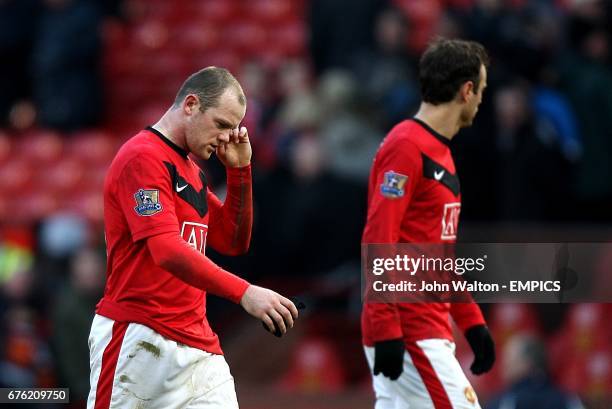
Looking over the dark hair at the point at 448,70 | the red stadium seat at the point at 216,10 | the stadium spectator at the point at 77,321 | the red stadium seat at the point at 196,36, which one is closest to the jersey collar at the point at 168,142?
the dark hair at the point at 448,70

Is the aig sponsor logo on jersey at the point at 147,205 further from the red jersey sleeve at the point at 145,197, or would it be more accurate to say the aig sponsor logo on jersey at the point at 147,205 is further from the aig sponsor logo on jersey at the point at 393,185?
the aig sponsor logo on jersey at the point at 393,185

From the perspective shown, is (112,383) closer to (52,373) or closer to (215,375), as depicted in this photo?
(215,375)

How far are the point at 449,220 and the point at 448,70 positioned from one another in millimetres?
691

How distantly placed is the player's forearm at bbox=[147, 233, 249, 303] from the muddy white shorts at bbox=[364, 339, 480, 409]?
1132 millimetres

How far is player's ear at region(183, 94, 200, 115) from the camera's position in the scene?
5.30 metres

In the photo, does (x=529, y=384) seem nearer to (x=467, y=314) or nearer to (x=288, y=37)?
(x=467, y=314)

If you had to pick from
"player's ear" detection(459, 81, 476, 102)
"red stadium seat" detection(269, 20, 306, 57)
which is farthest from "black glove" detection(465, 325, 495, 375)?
"red stadium seat" detection(269, 20, 306, 57)

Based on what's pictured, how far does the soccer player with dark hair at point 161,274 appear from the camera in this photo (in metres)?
5.12

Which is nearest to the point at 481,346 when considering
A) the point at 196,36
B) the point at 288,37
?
the point at 288,37

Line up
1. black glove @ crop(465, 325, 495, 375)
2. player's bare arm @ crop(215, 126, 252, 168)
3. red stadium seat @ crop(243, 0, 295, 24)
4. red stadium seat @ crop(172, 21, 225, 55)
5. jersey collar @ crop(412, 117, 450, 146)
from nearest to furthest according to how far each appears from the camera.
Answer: player's bare arm @ crop(215, 126, 252, 168), jersey collar @ crop(412, 117, 450, 146), black glove @ crop(465, 325, 495, 375), red stadium seat @ crop(172, 21, 225, 55), red stadium seat @ crop(243, 0, 295, 24)

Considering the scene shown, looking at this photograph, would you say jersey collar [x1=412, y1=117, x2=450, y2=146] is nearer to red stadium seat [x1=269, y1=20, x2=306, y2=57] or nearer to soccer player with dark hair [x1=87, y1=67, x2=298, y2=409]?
soccer player with dark hair [x1=87, y1=67, x2=298, y2=409]

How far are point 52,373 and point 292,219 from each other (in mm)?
2126

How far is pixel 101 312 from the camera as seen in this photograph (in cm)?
531

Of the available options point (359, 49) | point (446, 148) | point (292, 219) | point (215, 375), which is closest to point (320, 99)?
point (359, 49)
